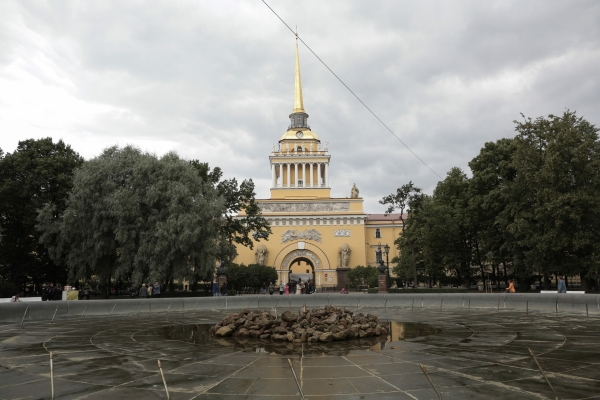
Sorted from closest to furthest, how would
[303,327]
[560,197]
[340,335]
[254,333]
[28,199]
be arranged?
[340,335], [303,327], [254,333], [560,197], [28,199]

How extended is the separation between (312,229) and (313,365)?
53.4 m

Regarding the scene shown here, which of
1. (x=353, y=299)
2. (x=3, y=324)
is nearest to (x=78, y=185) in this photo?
(x=3, y=324)

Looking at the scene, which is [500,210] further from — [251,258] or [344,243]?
[251,258]

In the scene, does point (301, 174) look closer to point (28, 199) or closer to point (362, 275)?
point (362, 275)

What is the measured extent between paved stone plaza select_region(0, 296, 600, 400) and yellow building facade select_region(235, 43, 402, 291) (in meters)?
44.7

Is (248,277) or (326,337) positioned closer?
(326,337)

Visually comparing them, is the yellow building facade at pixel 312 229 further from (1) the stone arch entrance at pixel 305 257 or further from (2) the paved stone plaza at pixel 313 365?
(2) the paved stone plaza at pixel 313 365

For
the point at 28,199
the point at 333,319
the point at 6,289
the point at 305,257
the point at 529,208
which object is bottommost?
the point at 333,319

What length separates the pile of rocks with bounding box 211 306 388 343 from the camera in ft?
34.7

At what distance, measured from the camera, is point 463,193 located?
121 ft

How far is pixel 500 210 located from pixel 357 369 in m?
28.6

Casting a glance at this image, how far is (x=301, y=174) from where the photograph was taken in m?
68.4

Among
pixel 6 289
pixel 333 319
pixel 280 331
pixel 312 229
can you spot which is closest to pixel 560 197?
pixel 333 319

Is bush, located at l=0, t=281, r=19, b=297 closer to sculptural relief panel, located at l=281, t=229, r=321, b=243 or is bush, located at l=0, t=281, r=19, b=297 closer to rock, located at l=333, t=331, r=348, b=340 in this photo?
rock, located at l=333, t=331, r=348, b=340
